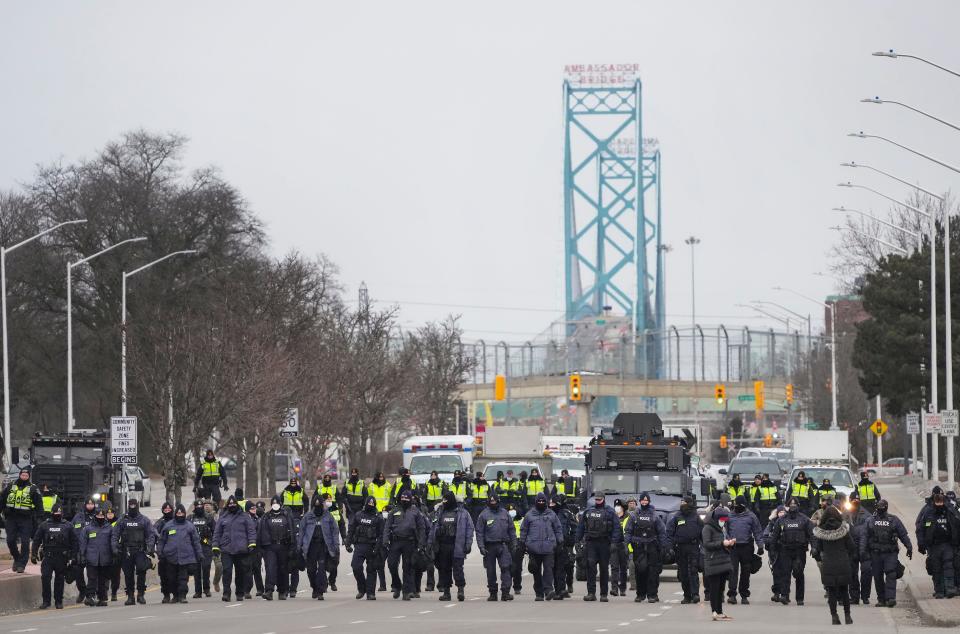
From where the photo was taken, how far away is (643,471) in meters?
32.3

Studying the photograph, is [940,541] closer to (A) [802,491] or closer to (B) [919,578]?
(B) [919,578]

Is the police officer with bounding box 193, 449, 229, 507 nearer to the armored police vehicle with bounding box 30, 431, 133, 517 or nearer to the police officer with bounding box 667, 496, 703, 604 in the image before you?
the armored police vehicle with bounding box 30, 431, 133, 517

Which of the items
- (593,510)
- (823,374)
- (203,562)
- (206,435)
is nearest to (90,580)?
(203,562)

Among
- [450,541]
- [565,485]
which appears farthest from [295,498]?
[565,485]

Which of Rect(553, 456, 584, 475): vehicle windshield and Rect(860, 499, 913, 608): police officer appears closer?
Rect(860, 499, 913, 608): police officer

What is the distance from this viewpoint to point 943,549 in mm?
25422

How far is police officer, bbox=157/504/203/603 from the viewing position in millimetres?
26812

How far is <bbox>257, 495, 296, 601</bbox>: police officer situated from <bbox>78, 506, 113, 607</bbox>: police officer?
7.72 feet

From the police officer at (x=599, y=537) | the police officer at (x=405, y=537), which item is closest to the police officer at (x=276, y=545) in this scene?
the police officer at (x=405, y=537)

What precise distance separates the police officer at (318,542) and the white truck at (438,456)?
18596 mm

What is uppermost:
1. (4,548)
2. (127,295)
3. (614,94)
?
(614,94)

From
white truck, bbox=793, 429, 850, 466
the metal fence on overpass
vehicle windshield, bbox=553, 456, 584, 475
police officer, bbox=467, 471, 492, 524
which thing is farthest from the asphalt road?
the metal fence on overpass

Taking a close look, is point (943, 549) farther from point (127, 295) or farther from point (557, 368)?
point (557, 368)

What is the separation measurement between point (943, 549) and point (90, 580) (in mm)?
12623
